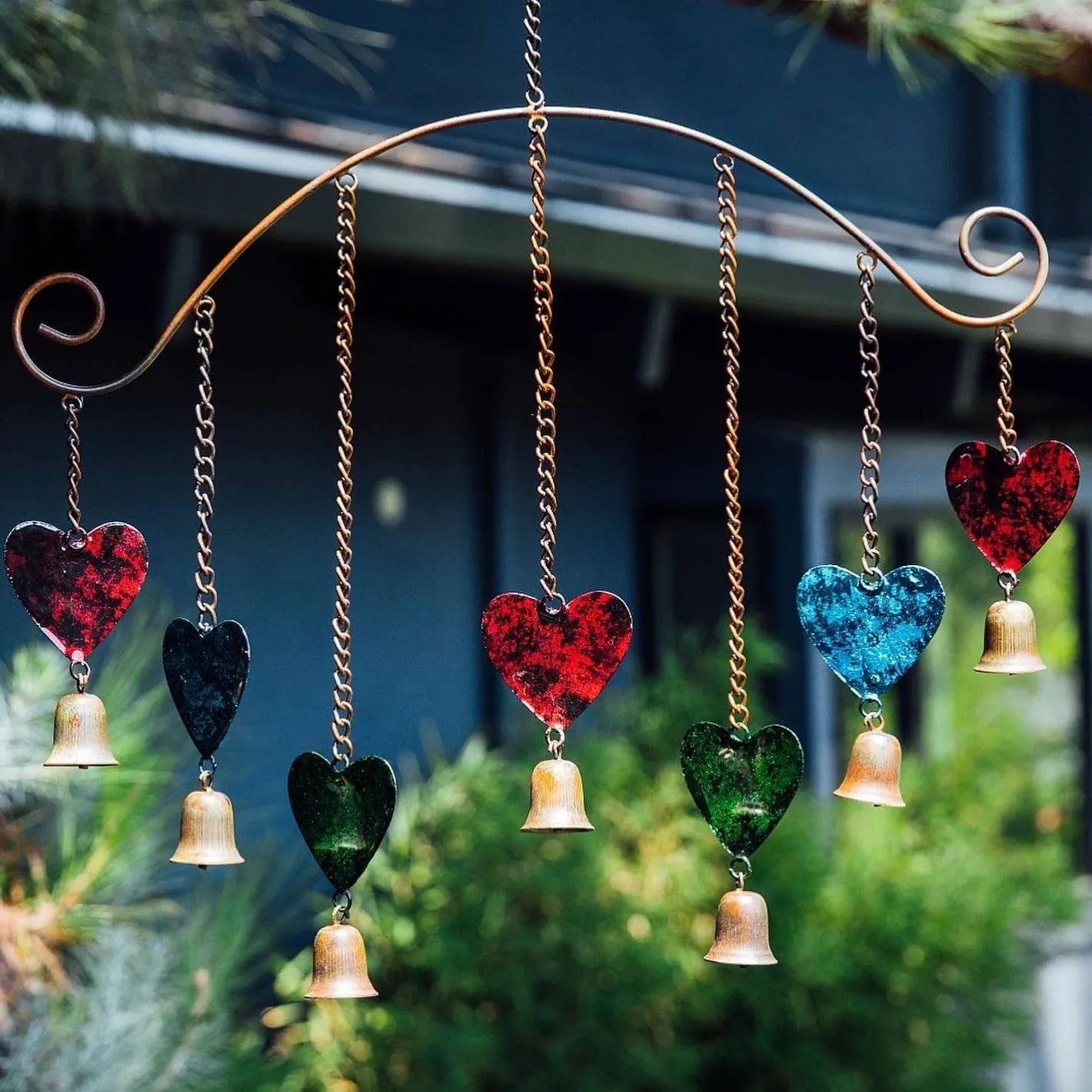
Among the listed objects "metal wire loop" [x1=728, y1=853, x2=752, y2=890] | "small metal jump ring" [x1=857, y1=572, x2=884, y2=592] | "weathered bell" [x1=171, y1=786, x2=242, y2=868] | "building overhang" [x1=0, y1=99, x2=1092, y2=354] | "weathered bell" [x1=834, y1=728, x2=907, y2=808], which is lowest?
"metal wire loop" [x1=728, y1=853, x2=752, y2=890]

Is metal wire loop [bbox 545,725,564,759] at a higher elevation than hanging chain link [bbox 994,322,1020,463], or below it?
below

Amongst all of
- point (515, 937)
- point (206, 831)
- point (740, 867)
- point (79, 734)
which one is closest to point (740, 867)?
point (740, 867)

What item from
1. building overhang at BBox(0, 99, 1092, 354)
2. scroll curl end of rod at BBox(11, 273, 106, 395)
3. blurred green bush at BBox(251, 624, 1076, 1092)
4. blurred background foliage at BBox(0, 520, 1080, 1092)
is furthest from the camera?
blurred green bush at BBox(251, 624, 1076, 1092)

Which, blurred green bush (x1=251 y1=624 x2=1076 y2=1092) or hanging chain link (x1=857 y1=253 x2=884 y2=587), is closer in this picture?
hanging chain link (x1=857 y1=253 x2=884 y2=587)

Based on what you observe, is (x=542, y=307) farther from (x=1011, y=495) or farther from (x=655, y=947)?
(x=655, y=947)

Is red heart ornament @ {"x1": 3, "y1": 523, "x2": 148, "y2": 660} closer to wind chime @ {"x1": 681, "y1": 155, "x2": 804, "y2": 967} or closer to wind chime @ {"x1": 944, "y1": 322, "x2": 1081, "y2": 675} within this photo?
wind chime @ {"x1": 681, "y1": 155, "x2": 804, "y2": 967}

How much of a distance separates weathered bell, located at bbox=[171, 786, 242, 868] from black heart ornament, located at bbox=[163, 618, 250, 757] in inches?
2.3

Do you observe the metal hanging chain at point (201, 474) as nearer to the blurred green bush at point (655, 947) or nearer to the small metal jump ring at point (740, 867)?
the small metal jump ring at point (740, 867)

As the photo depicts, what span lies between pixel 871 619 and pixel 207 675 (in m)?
0.62

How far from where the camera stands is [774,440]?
488cm

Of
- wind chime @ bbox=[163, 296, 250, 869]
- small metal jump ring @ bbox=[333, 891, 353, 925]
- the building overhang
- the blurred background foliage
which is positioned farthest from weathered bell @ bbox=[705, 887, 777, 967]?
the building overhang

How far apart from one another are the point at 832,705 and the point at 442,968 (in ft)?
6.08

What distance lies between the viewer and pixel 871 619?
5.12 feet

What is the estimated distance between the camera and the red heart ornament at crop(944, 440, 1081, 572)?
160 centimetres
